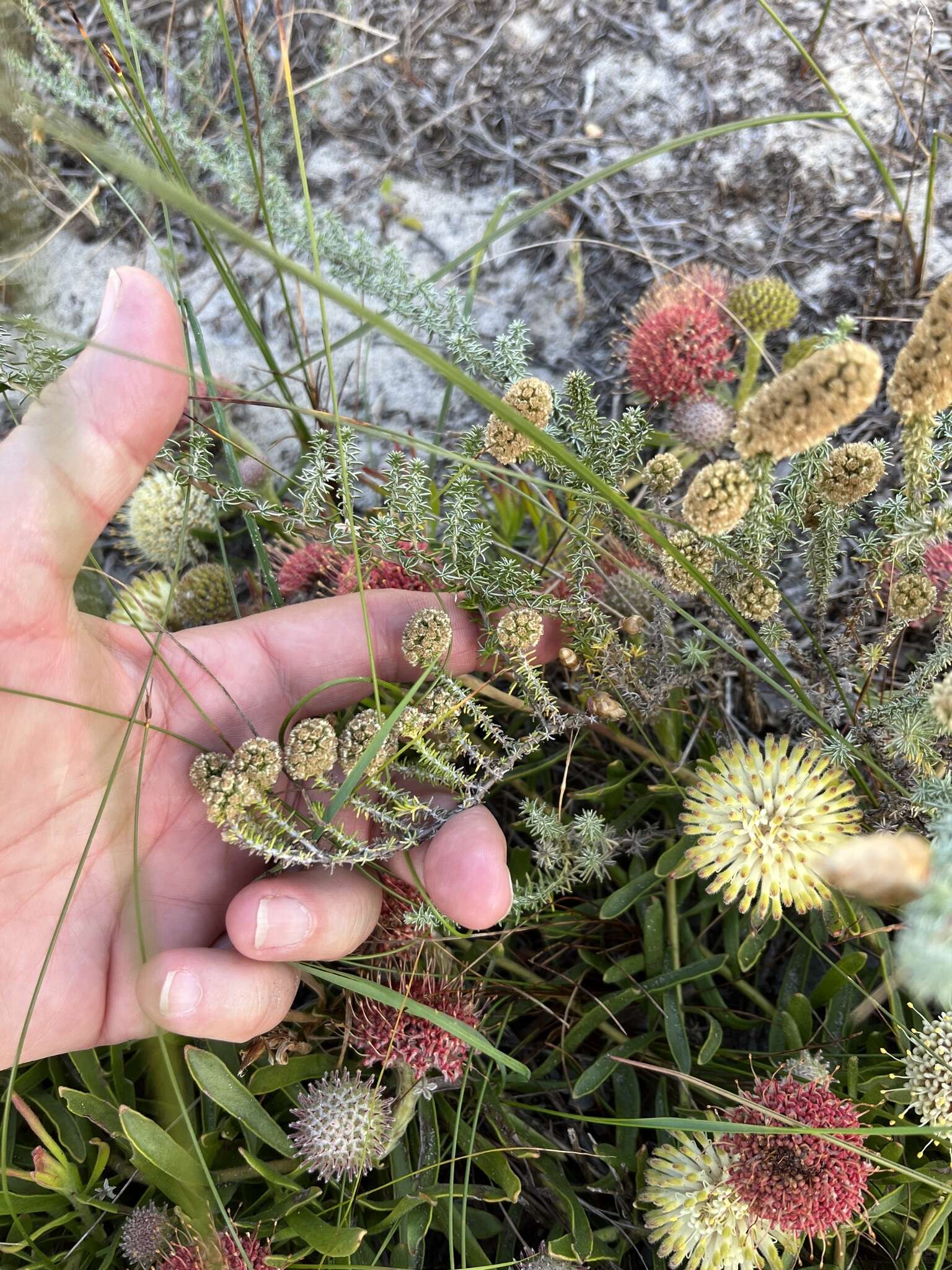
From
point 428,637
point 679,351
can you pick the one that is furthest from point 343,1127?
point 679,351

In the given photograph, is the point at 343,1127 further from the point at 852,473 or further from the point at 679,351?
the point at 679,351

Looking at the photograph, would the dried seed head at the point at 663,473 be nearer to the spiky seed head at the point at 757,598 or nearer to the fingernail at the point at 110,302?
the spiky seed head at the point at 757,598

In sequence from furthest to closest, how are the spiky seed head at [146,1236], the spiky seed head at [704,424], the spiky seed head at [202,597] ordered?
the spiky seed head at [202,597], the spiky seed head at [704,424], the spiky seed head at [146,1236]

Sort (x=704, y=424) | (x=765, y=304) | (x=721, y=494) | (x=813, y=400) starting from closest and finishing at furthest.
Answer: (x=813, y=400)
(x=721, y=494)
(x=704, y=424)
(x=765, y=304)

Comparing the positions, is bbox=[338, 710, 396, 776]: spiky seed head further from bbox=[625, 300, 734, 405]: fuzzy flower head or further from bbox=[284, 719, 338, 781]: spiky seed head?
bbox=[625, 300, 734, 405]: fuzzy flower head

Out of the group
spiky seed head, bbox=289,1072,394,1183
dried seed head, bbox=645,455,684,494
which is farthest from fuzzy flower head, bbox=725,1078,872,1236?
dried seed head, bbox=645,455,684,494

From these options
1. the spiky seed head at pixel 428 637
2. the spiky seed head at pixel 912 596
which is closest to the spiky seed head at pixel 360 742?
the spiky seed head at pixel 428 637
